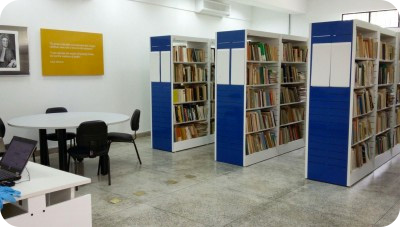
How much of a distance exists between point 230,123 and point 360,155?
6.77 feet

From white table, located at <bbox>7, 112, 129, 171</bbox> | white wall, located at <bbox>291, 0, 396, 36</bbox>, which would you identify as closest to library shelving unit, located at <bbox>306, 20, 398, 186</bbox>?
white table, located at <bbox>7, 112, 129, 171</bbox>

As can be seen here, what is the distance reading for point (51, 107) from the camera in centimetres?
677

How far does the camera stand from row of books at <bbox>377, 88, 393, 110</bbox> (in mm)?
6043

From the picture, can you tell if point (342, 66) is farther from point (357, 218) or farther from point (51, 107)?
point (51, 107)

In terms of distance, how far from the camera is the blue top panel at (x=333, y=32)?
4.75m

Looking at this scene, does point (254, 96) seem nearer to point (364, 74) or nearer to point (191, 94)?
point (191, 94)

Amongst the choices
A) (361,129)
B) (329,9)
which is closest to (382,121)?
A: (361,129)

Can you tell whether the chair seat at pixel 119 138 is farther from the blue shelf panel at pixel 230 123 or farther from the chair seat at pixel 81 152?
the blue shelf panel at pixel 230 123

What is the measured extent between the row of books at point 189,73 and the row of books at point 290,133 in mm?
1957

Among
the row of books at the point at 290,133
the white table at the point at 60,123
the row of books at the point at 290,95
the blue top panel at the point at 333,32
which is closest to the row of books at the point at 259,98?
the row of books at the point at 290,95

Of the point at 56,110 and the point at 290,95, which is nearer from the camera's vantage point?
the point at 56,110

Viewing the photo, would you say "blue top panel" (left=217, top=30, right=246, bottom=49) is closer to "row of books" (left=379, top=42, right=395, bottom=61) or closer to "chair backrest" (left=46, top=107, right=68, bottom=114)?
"row of books" (left=379, top=42, right=395, bottom=61)

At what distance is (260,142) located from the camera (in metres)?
6.45

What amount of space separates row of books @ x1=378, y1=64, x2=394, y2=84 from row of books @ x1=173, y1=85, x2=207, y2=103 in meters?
3.32
